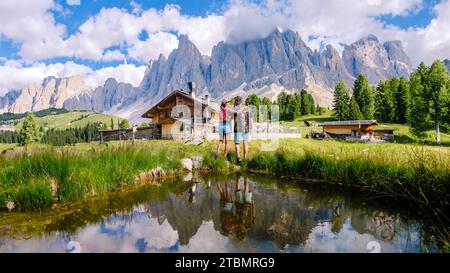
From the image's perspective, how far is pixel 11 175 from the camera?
6.91 metres

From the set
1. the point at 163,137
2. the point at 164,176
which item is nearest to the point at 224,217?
the point at 164,176

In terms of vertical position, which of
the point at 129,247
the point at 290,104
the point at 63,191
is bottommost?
the point at 129,247

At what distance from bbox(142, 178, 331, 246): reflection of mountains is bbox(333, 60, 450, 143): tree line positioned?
1583 inches

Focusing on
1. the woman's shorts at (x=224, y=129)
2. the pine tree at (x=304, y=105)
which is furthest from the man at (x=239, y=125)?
the pine tree at (x=304, y=105)

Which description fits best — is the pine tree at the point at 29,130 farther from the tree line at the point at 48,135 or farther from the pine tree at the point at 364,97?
the pine tree at the point at 364,97

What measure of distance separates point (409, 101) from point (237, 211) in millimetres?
69019

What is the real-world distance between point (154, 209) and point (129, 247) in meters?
2.04

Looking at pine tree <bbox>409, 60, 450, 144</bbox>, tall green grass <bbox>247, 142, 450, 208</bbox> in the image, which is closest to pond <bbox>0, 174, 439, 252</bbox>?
tall green grass <bbox>247, 142, 450, 208</bbox>

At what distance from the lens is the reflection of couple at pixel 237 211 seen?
4906 millimetres

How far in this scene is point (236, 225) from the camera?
199 inches

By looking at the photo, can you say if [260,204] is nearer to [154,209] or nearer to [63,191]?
[154,209]

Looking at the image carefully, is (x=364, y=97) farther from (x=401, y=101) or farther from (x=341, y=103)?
(x=401, y=101)

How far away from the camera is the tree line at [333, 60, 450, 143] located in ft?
132
